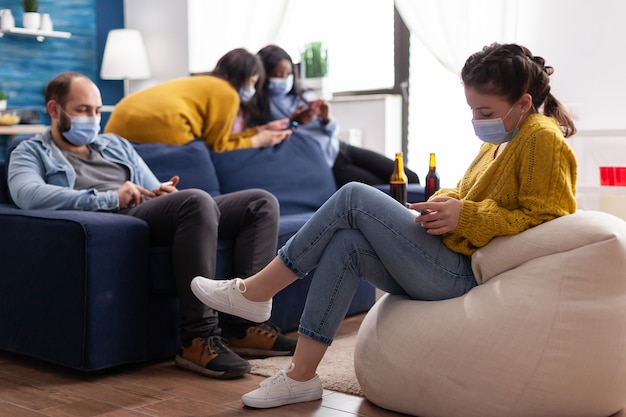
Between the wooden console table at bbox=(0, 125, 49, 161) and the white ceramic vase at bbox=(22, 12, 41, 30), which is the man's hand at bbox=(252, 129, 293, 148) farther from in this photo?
the white ceramic vase at bbox=(22, 12, 41, 30)

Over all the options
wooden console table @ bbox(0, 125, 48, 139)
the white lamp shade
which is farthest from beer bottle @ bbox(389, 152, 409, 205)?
the white lamp shade

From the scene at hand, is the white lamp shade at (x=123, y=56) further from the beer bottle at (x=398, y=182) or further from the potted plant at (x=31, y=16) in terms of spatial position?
the beer bottle at (x=398, y=182)

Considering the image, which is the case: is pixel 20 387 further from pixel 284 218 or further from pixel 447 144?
pixel 447 144

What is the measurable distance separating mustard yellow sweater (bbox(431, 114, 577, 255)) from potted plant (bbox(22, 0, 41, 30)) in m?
4.31

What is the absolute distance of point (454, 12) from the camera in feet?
14.8

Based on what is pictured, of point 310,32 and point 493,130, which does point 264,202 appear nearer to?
point 493,130

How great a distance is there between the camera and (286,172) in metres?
3.58

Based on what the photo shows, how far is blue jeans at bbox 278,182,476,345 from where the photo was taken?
201cm

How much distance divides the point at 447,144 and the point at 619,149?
3.71 ft

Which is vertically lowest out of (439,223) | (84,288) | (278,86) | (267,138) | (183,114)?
(84,288)

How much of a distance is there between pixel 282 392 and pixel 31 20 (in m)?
4.18

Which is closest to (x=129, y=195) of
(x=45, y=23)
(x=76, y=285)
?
(x=76, y=285)

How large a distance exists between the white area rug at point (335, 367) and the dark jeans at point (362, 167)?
984mm

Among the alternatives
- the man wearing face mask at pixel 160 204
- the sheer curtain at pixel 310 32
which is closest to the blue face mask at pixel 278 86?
the man wearing face mask at pixel 160 204
